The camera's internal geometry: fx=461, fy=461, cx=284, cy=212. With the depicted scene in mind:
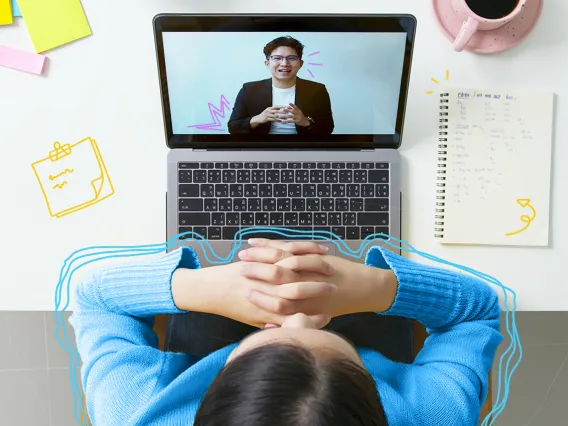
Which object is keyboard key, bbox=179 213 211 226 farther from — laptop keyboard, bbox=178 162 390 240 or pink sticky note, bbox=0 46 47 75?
pink sticky note, bbox=0 46 47 75

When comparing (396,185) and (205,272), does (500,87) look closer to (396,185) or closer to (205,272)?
(396,185)

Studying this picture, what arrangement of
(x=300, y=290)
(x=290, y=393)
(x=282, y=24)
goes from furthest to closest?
1. (x=282, y=24)
2. (x=300, y=290)
3. (x=290, y=393)

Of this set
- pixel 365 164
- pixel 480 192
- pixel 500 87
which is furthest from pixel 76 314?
pixel 500 87

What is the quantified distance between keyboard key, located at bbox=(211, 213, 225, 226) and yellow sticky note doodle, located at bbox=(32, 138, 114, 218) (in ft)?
0.69

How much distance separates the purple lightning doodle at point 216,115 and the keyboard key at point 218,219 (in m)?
0.14

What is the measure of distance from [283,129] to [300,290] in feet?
0.95

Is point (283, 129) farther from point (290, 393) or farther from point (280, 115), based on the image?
point (290, 393)

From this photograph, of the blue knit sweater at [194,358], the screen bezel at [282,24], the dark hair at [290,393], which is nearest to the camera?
the dark hair at [290,393]

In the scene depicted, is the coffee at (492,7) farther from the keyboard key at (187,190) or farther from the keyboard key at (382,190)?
the keyboard key at (187,190)

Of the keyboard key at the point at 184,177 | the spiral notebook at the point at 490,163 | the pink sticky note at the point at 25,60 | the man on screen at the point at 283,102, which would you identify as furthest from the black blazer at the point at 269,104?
the pink sticky note at the point at 25,60

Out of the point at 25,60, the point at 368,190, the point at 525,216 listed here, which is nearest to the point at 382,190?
the point at 368,190

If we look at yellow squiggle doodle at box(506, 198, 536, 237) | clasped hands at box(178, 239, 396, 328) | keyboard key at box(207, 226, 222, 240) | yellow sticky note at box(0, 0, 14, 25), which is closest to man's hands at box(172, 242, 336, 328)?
clasped hands at box(178, 239, 396, 328)

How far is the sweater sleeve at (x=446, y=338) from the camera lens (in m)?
0.59

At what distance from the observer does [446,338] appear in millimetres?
670
